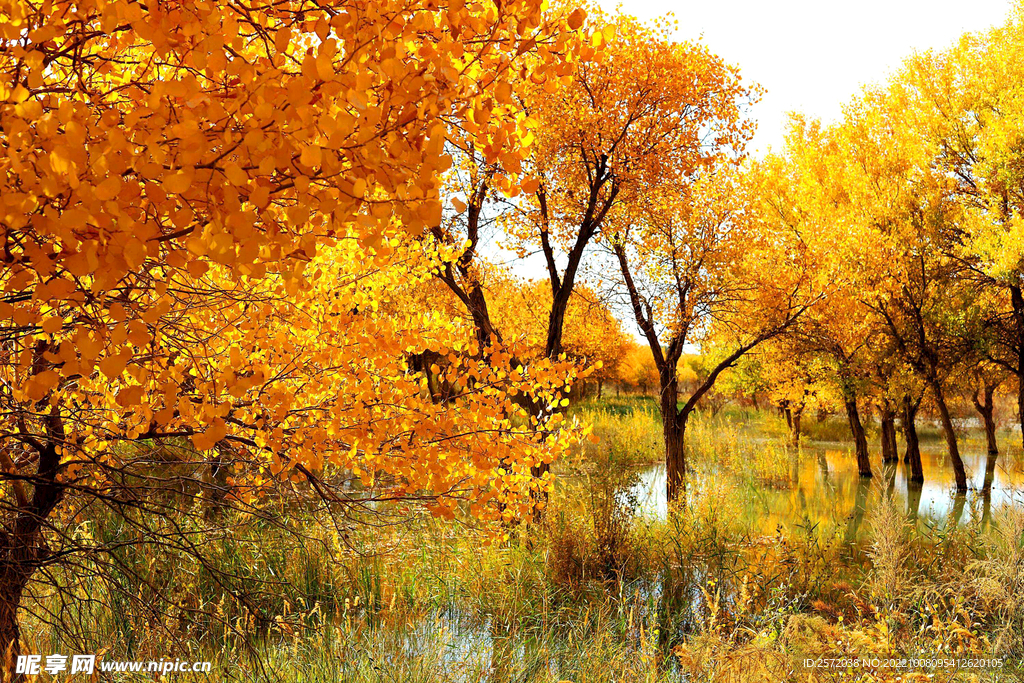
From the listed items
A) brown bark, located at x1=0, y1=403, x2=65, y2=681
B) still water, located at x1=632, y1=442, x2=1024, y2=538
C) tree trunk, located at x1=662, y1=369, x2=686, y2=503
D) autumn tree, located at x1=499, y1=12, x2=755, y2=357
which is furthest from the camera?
tree trunk, located at x1=662, y1=369, x2=686, y2=503

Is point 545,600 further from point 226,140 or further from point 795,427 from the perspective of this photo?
point 795,427

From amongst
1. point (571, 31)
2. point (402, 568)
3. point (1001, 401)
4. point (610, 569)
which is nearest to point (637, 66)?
point (610, 569)

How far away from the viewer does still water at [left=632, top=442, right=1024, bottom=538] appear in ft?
32.4

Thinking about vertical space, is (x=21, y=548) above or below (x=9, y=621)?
above

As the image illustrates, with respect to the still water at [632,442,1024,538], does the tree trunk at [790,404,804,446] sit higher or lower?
higher

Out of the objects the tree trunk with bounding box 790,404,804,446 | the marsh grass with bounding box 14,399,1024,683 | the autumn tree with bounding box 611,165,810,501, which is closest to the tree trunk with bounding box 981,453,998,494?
the tree trunk with bounding box 790,404,804,446

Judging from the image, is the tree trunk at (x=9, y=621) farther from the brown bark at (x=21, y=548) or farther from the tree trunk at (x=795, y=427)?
the tree trunk at (x=795, y=427)

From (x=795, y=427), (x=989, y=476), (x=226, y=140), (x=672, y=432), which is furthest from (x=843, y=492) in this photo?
(x=226, y=140)

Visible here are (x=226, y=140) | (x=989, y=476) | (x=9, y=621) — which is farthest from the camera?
(x=989, y=476)

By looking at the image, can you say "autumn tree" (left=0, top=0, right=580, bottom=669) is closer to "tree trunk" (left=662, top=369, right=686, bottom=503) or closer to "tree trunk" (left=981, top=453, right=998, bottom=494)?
"tree trunk" (left=662, top=369, right=686, bottom=503)

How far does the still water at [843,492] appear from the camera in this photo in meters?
9.87

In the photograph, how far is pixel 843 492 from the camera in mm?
14906

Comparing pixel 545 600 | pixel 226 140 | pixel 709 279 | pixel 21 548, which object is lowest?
pixel 545 600

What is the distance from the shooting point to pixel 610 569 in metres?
6.29
